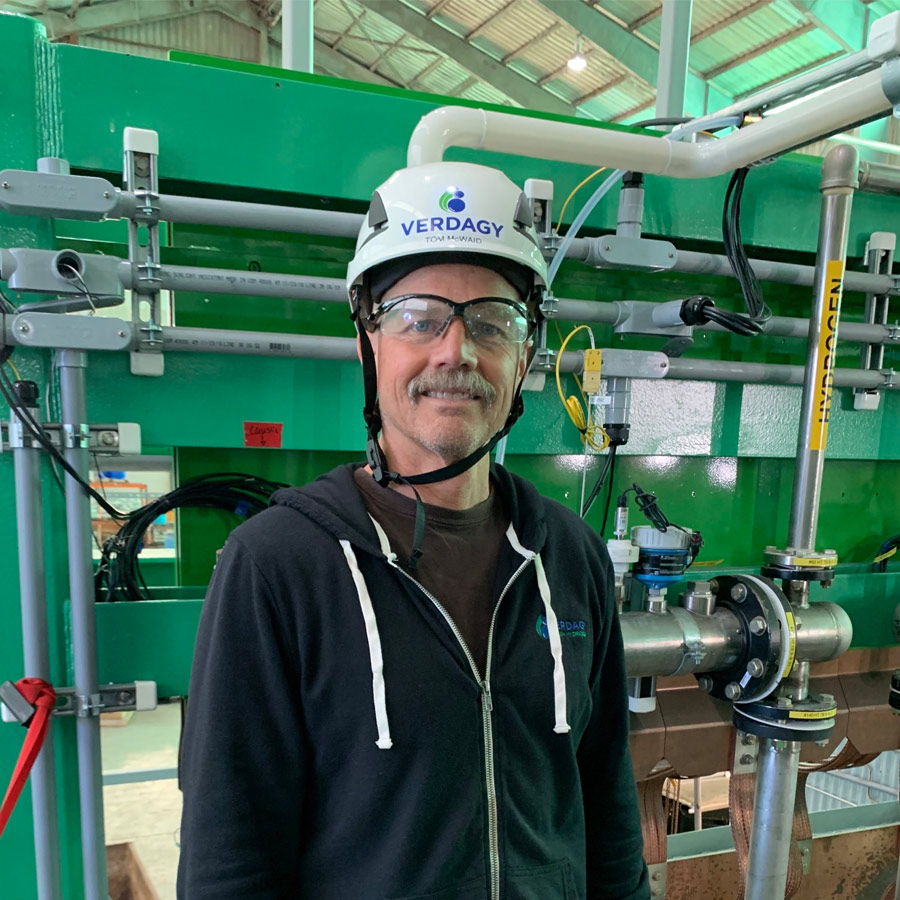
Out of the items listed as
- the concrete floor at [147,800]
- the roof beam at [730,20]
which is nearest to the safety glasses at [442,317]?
the concrete floor at [147,800]

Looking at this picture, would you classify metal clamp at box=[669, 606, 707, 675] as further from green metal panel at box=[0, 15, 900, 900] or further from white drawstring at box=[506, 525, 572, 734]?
white drawstring at box=[506, 525, 572, 734]

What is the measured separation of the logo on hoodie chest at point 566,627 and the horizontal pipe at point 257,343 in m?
0.61

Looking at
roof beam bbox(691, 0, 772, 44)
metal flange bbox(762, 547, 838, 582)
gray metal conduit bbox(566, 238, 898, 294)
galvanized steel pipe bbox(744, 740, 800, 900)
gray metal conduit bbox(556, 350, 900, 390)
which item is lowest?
galvanized steel pipe bbox(744, 740, 800, 900)

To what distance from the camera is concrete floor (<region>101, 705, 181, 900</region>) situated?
2686 mm

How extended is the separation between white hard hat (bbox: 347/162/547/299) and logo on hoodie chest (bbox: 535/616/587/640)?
443 mm

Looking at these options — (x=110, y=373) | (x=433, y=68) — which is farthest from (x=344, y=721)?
(x=433, y=68)

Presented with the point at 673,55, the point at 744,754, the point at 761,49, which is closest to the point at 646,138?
the point at 673,55

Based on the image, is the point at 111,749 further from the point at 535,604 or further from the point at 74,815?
the point at 535,604

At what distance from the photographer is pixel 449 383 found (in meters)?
0.78

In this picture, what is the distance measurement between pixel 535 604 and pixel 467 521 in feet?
0.45

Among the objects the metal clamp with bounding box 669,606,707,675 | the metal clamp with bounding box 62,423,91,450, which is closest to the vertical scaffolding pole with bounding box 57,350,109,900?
the metal clamp with bounding box 62,423,91,450

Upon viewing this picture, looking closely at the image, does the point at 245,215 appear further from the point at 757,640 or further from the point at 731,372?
the point at 757,640

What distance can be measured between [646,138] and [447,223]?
0.59 m

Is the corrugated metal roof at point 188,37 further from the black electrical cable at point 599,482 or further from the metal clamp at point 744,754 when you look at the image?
the metal clamp at point 744,754
